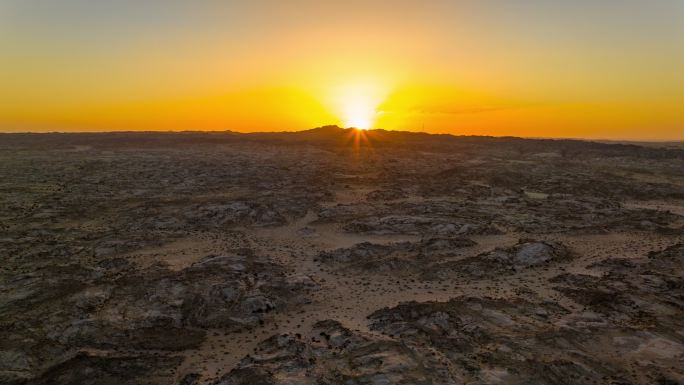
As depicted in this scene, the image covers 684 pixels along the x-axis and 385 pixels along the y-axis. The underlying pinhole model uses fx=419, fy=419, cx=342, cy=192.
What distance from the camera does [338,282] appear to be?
24.1m

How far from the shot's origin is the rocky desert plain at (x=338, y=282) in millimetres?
16062

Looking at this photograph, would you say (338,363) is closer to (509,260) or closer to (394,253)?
(394,253)

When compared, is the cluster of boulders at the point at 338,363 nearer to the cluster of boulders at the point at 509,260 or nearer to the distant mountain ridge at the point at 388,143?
the cluster of boulders at the point at 509,260

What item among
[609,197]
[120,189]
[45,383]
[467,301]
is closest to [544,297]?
[467,301]

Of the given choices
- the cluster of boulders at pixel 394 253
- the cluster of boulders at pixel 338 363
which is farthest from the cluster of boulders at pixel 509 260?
the cluster of boulders at pixel 338 363

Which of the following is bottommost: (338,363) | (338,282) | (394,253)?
(338,363)

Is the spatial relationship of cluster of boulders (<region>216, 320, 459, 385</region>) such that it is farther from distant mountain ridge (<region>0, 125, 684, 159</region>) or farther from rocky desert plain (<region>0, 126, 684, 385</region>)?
distant mountain ridge (<region>0, 125, 684, 159</region>)

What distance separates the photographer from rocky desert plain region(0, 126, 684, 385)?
16062 millimetres

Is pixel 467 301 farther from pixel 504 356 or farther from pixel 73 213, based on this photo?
pixel 73 213

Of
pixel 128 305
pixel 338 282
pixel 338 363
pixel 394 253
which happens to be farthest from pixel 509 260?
pixel 128 305

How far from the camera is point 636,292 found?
2159 centimetres

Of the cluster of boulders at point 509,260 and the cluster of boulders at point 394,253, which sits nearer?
the cluster of boulders at point 509,260

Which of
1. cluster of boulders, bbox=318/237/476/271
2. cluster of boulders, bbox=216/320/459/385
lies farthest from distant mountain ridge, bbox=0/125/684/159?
cluster of boulders, bbox=216/320/459/385

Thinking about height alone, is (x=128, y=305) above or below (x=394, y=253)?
below
